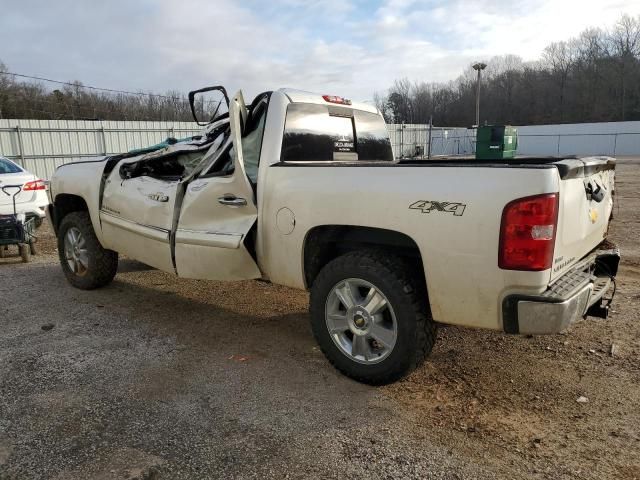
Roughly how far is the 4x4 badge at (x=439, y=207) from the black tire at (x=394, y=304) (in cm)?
45

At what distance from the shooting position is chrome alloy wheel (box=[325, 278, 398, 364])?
10.5 feet

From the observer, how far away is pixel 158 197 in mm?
4453

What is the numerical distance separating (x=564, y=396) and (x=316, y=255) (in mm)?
1864

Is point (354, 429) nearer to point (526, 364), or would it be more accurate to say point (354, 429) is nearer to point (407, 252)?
point (407, 252)

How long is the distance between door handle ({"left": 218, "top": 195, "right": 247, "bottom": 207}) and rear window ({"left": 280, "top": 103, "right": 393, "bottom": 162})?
0.44 meters

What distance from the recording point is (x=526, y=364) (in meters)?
3.65

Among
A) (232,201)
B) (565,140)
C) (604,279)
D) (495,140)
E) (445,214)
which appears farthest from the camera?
(565,140)

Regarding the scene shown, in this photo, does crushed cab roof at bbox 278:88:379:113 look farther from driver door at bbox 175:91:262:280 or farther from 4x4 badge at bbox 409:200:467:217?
4x4 badge at bbox 409:200:467:217

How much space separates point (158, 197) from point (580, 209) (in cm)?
335

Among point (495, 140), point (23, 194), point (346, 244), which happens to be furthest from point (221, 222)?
point (495, 140)

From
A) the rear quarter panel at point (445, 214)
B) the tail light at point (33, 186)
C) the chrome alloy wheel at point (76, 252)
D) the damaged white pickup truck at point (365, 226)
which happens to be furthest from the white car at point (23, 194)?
the rear quarter panel at point (445, 214)

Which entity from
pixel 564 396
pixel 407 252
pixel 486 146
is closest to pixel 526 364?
pixel 564 396

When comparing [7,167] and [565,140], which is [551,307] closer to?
[7,167]

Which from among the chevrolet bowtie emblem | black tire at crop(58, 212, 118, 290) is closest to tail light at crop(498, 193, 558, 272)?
the chevrolet bowtie emblem
